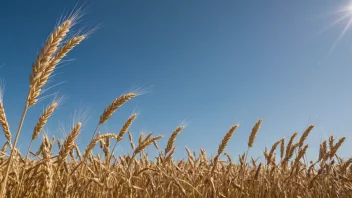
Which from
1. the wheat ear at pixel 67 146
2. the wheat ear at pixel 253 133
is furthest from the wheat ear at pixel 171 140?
the wheat ear at pixel 67 146

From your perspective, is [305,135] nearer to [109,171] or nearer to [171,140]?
[171,140]

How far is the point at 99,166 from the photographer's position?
418 centimetres

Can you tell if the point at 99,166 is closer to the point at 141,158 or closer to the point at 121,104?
the point at 121,104

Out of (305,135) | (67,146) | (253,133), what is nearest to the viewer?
(67,146)

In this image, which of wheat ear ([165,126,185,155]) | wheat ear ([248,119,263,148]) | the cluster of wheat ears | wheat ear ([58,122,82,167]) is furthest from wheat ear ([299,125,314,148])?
wheat ear ([58,122,82,167])

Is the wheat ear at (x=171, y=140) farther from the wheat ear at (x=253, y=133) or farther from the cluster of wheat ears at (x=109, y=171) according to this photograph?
the wheat ear at (x=253, y=133)

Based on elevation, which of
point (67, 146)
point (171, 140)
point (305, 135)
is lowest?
point (67, 146)

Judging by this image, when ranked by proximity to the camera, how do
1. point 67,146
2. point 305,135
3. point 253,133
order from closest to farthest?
point 67,146 < point 253,133 < point 305,135

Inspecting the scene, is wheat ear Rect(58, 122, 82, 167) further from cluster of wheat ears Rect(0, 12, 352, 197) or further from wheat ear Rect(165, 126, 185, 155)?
wheat ear Rect(165, 126, 185, 155)

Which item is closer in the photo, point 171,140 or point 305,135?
point 171,140

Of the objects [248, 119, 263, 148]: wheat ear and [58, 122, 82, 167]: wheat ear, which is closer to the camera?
[58, 122, 82, 167]: wheat ear

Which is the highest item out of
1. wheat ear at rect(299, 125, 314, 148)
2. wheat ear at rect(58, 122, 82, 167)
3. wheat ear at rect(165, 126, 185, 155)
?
wheat ear at rect(299, 125, 314, 148)

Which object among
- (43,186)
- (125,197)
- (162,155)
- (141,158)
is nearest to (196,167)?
(162,155)

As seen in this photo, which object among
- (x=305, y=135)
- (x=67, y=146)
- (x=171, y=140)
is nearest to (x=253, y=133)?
(x=171, y=140)
